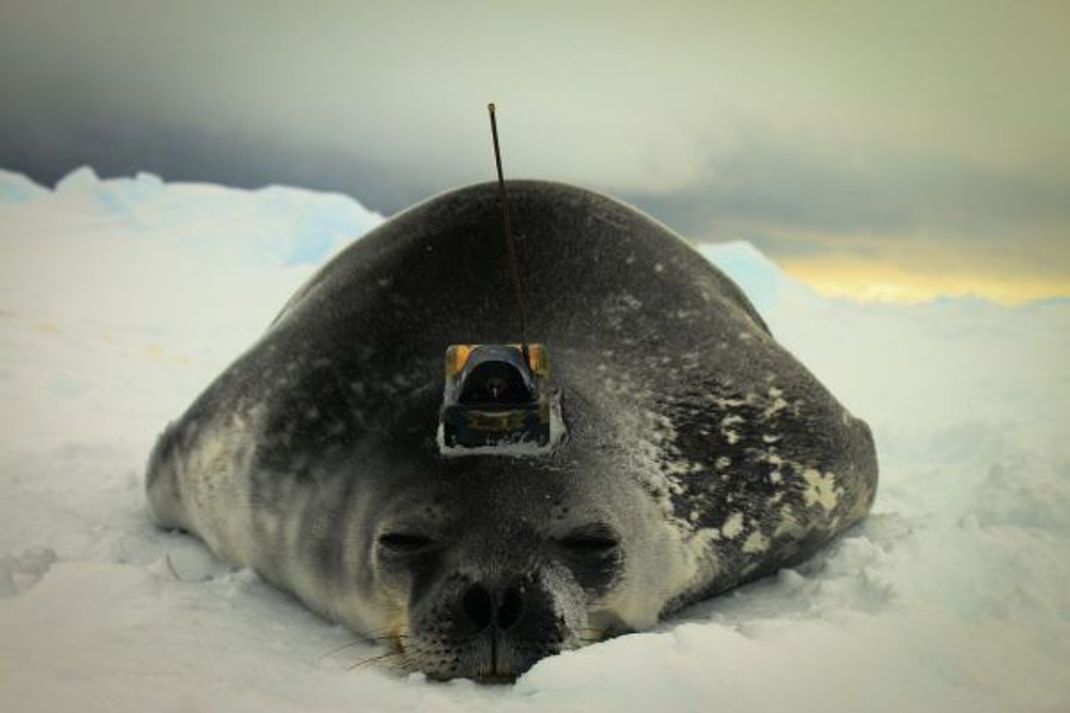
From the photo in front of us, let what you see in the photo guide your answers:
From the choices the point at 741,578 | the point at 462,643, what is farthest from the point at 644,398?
the point at 462,643

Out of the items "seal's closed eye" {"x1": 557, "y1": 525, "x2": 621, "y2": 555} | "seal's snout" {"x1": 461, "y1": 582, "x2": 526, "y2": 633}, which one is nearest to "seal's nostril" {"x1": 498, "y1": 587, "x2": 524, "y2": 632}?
"seal's snout" {"x1": 461, "y1": 582, "x2": 526, "y2": 633}

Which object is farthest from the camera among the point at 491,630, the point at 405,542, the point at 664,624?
the point at 664,624

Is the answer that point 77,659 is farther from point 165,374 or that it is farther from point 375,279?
point 165,374

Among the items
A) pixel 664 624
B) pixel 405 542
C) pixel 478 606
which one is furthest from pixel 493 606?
pixel 664 624

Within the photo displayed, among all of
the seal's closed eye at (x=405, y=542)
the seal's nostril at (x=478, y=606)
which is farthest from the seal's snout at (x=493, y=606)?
the seal's closed eye at (x=405, y=542)

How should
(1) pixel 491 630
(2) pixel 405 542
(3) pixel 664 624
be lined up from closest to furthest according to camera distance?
(1) pixel 491 630
(2) pixel 405 542
(3) pixel 664 624

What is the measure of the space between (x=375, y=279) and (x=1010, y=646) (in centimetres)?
153

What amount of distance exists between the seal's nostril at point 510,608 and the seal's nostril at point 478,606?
0.02m

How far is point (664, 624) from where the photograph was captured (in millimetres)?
1986

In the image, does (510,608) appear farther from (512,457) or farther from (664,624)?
(664,624)

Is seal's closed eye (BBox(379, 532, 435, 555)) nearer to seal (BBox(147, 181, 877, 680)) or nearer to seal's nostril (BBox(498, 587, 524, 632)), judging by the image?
seal (BBox(147, 181, 877, 680))

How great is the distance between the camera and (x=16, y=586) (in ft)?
6.54

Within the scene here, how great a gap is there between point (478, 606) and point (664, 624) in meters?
0.53

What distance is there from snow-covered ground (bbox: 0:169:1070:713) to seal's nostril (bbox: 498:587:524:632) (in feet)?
0.31
